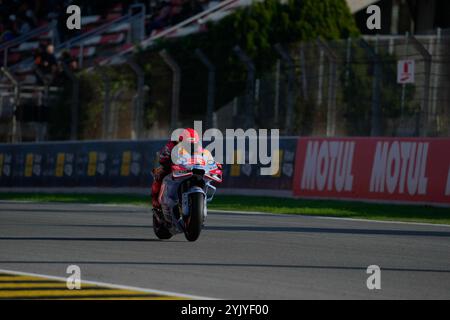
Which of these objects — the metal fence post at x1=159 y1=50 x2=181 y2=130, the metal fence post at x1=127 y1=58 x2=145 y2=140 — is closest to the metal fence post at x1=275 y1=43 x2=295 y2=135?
the metal fence post at x1=159 y1=50 x2=181 y2=130

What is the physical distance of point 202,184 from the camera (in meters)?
12.7

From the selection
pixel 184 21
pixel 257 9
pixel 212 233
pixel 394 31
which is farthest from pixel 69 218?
pixel 394 31

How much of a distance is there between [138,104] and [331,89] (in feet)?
17.4

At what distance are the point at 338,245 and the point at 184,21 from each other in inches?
840

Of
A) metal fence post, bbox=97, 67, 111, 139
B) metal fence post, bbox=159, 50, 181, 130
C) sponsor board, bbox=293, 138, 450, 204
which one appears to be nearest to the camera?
sponsor board, bbox=293, 138, 450, 204

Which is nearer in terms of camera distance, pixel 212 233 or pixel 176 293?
pixel 176 293

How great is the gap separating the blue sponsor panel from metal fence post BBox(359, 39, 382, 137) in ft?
5.29

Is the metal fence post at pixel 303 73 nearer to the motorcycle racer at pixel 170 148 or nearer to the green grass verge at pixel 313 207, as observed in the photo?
the green grass verge at pixel 313 207

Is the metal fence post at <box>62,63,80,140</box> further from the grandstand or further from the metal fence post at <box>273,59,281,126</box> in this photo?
the metal fence post at <box>273,59,281,126</box>

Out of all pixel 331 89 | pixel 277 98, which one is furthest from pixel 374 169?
pixel 277 98

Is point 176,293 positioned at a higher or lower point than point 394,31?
lower

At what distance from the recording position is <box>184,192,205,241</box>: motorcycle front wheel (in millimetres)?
12461

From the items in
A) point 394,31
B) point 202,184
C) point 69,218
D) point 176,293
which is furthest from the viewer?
point 394,31

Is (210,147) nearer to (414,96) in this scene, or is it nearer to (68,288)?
(414,96)
